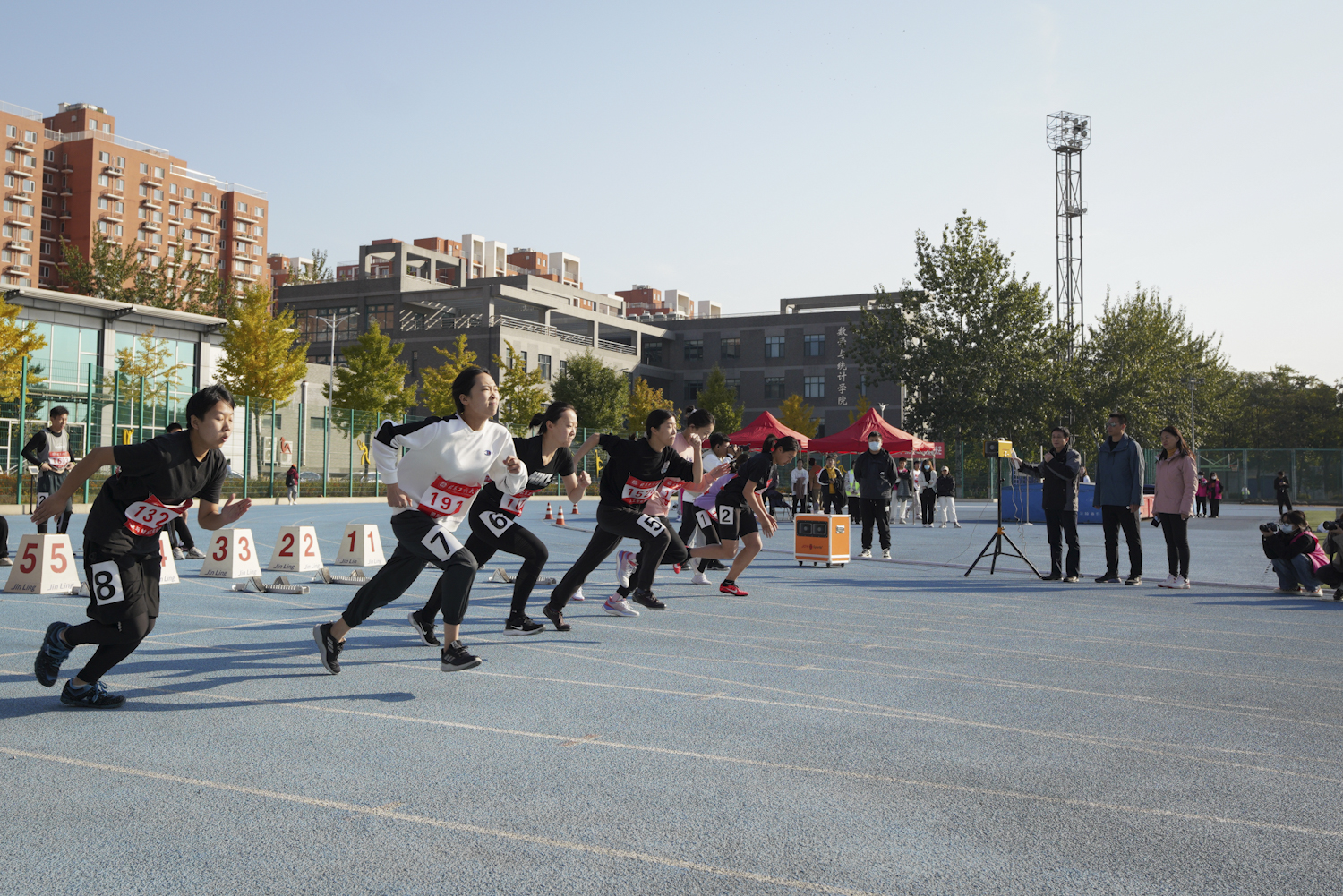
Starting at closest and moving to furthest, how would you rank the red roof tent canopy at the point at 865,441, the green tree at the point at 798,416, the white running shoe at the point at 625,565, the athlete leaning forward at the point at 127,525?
the athlete leaning forward at the point at 127,525, the white running shoe at the point at 625,565, the red roof tent canopy at the point at 865,441, the green tree at the point at 798,416

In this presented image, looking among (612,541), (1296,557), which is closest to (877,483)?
(1296,557)

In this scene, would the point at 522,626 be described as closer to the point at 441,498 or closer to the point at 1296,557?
the point at 441,498

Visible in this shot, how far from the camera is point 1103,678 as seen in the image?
659cm

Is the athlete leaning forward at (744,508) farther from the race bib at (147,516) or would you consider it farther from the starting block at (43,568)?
the starting block at (43,568)

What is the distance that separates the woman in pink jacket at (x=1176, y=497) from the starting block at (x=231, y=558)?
10.6 m

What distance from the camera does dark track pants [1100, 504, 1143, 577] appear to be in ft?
41.2

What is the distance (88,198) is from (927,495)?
3635 inches

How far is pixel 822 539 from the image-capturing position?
594 inches

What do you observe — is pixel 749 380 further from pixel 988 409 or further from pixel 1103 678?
pixel 1103 678

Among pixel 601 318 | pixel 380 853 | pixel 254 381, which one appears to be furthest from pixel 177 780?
pixel 601 318

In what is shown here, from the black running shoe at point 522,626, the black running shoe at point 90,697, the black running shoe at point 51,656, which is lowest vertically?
the black running shoe at point 90,697

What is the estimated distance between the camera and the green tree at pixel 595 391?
62.4 m

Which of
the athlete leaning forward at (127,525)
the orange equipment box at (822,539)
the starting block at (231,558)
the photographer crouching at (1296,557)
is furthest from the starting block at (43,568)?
the photographer crouching at (1296,557)

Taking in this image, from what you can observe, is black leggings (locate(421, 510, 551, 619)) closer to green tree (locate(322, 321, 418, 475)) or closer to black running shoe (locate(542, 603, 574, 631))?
black running shoe (locate(542, 603, 574, 631))
